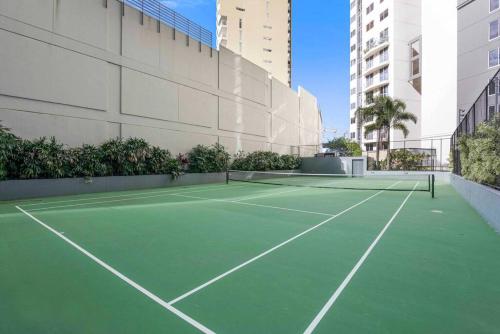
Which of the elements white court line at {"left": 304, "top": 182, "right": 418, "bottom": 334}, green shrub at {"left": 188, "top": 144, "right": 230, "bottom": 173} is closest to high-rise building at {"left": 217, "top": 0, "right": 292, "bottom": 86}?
green shrub at {"left": 188, "top": 144, "right": 230, "bottom": 173}

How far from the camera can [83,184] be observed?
43.7 ft

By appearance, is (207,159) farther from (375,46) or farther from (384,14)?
(384,14)

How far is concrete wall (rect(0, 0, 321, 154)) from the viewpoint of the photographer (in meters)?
12.5

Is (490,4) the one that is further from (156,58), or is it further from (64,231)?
(64,231)

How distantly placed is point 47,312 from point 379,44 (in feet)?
207

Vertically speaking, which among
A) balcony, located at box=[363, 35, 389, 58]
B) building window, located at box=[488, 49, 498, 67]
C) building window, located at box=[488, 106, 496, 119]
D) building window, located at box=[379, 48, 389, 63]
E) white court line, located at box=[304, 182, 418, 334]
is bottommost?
white court line, located at box=[304, 182, 418, 334]

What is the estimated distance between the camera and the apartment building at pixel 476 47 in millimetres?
31266

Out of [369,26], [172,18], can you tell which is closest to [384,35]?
[369,26]

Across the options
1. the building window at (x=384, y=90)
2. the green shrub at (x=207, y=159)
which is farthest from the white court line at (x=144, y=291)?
the building window at (x=384, y=90)

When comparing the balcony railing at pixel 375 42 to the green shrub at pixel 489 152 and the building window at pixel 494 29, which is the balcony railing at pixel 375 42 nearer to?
the building window at pixel 494 29

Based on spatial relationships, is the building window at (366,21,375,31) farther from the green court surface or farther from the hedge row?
the green court surface

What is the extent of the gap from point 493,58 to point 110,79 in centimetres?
3774

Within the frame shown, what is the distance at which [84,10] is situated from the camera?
1463cm

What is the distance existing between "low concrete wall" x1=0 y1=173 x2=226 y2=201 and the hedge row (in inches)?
11.8
